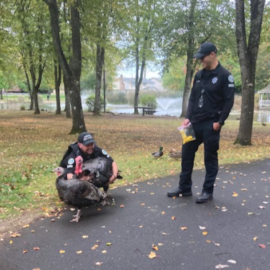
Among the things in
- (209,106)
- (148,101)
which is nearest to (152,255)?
(209,106)

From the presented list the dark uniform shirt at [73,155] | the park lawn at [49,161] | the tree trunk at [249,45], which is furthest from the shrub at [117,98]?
the dark uniform shirt at [73,155]

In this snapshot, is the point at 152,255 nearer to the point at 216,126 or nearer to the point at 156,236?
the point at 156,236

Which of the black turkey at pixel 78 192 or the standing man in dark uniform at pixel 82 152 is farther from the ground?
the standing man in dark uniform at pixel 82 152

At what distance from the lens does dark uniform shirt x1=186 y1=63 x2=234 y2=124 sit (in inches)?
161

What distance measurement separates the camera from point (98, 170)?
442 centimetres

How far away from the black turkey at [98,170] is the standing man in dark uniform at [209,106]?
3.96 feet

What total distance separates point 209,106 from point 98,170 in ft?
5.99

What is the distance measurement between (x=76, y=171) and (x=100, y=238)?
43.7 inches

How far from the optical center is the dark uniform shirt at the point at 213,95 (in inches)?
161

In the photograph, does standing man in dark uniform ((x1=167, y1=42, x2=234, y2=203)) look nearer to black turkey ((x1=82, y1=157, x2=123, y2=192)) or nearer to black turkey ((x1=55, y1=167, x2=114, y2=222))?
black turkey ((x1=82, y1=157, x2=123, y2=192))

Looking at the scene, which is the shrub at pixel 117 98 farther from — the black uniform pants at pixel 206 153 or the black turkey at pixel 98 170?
the black turkey at pixel 98 170

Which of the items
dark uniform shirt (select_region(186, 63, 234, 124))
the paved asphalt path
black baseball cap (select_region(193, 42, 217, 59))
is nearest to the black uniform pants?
dark uniform shirt (select_region(186, 63, 234, 124))

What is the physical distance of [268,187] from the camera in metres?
5.20

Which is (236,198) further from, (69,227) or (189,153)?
(69,227)
